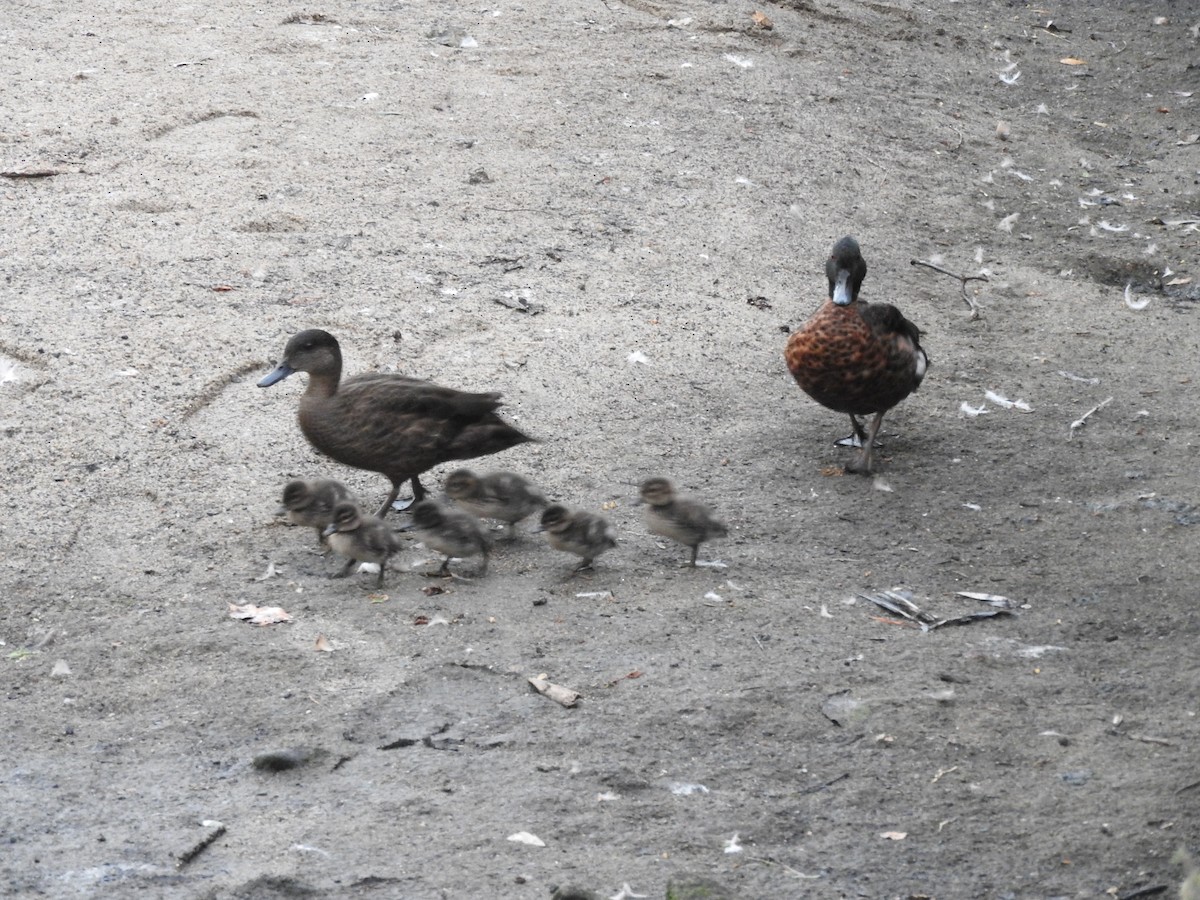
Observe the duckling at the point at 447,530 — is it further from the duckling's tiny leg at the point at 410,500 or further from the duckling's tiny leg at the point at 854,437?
the duckling's tiny leg at the point at 854,437

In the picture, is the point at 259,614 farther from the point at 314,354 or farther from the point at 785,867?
the point at 785,867

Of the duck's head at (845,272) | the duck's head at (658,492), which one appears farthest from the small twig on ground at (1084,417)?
the duck's head at (658,492)

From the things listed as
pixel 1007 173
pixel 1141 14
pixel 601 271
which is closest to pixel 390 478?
pixel 601 271

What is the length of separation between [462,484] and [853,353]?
6.26ft

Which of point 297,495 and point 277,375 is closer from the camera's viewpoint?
point 297,495

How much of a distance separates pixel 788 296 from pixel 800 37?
500 cm

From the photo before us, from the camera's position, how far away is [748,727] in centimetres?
457

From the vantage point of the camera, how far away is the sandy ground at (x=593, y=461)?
4121mm

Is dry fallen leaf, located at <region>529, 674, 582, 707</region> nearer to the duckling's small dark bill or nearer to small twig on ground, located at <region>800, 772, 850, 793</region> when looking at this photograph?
small twig on ground, located at <region>800, 772, 850, 793</region>

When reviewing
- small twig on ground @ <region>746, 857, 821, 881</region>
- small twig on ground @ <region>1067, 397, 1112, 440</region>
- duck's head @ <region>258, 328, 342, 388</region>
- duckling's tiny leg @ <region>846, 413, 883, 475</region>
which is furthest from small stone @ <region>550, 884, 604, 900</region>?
small twig on ground @ <region>1067, 397, 1112, 440</region>

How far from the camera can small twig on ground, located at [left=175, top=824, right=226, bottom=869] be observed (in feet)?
12.7

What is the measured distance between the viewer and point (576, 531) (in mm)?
5348

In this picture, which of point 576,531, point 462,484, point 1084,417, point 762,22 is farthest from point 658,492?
point 762,22

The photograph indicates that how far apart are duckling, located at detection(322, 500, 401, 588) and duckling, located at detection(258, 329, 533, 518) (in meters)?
0.41
